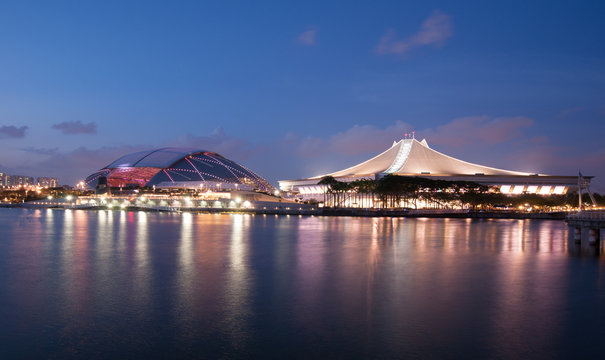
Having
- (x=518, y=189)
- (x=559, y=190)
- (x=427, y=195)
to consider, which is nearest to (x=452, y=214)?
(x=427, y=195)

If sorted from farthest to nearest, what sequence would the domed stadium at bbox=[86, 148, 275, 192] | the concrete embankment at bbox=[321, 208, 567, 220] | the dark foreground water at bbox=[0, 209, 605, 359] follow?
1. the domed stadium at bbox=[86, 148, 275, 192]
2. the concrete embankment at bbox=[321, 208, 567, 220]
3. the dark foreground water at bbox=[0, 209, 605, 359]

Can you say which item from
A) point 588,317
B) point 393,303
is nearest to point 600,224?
point 588,317

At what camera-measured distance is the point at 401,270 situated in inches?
838

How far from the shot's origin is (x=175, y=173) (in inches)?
3831

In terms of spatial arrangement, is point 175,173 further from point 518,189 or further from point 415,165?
point 518,189

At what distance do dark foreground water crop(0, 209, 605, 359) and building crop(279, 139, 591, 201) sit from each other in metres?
58.6

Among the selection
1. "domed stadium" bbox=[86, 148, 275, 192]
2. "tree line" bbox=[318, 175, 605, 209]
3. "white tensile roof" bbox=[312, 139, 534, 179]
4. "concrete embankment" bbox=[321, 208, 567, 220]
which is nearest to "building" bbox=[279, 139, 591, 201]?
"white tensile roof" bbox=[312, 139, 534, 179]

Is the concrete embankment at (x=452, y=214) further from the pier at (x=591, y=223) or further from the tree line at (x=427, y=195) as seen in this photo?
the pier at (x=591, y=223)

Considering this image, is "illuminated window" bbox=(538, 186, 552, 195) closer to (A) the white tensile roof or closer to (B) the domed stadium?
(A) the white tensile roof

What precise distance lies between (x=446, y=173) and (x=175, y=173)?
45.9m

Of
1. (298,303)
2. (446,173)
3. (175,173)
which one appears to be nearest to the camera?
(298,303)

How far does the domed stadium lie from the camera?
95.9 m

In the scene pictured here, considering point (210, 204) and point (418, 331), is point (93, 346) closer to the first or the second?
point (418, 331)

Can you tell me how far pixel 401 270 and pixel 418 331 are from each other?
29.8ft
